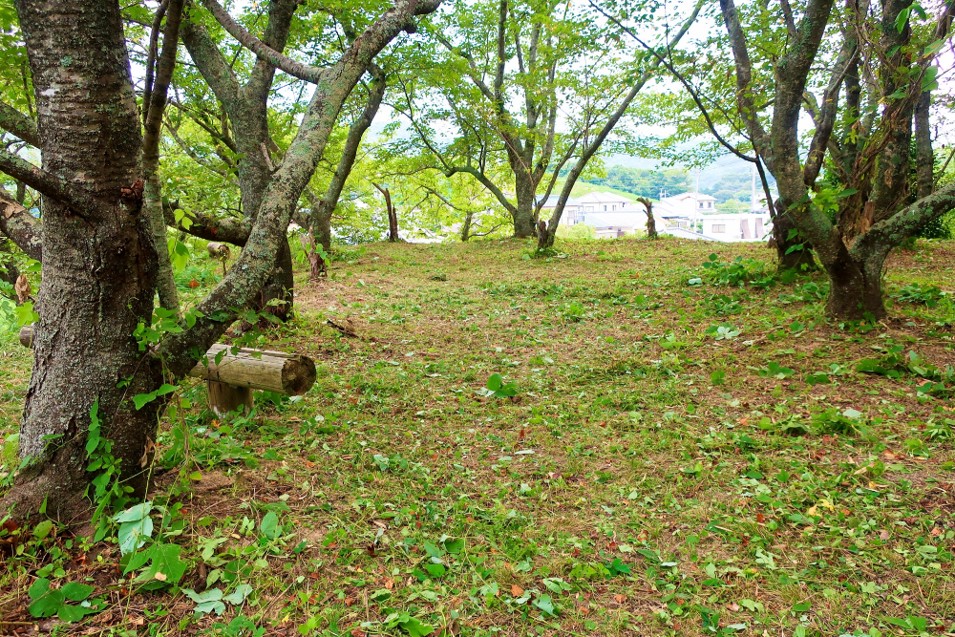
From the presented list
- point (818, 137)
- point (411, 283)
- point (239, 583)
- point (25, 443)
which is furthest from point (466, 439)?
point (411, 283)

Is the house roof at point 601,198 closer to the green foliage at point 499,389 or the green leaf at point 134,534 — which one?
the green foliage at point 499,389

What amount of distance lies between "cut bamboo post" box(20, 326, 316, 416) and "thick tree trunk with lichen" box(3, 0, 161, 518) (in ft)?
2.40

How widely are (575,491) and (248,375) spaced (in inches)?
79.7

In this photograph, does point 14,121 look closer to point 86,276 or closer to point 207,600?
point 86,276

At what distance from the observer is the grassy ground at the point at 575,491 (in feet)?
6.88

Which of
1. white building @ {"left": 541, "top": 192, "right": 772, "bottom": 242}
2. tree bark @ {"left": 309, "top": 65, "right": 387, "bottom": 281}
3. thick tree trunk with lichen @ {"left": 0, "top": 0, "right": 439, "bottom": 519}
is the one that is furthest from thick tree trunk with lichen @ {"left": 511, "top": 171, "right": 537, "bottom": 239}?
white building @ {"left": 541, "top": 192, "right": 772, "bottom": 242}

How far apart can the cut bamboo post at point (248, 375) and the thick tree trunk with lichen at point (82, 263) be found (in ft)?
2.40

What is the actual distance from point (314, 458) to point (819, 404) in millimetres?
3226

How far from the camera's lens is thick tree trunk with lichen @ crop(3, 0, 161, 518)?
A: 2.11 meters

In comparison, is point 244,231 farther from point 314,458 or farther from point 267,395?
point 314,458

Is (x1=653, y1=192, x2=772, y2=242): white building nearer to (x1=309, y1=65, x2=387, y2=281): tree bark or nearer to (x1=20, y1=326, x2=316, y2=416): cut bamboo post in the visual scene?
(x1=309, y1=65, x2=387, y2=281): tree bark

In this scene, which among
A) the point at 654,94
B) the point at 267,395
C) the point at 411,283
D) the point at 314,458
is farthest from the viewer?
the point at 654,94

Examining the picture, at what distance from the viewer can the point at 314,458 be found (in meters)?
3.12

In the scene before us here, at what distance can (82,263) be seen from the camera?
7.28 feet
